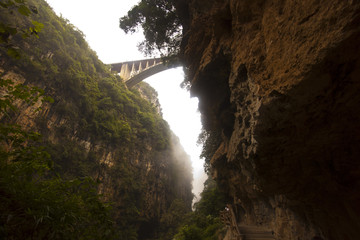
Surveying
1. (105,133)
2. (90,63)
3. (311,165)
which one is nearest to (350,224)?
(311,165)

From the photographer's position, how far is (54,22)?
15.0 meters

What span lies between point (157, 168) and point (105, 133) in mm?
7703

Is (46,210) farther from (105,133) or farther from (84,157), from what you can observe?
(105,133)

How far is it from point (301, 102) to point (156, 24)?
362 inches

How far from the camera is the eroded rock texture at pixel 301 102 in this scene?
2.72m

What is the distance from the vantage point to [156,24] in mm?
10000

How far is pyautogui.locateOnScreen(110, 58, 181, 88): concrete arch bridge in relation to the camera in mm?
27094

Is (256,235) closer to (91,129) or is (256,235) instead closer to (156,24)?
(156,24)

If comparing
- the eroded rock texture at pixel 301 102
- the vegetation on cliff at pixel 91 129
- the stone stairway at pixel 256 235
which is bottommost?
the stone stairway at pixel 256 235

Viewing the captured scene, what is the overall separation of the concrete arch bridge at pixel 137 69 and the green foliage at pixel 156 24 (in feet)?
48.5

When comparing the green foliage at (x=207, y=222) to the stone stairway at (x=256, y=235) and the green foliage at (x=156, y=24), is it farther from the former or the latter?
the green foliage at (x=156, y=24)

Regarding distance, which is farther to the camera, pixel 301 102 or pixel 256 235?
pixel 256 235

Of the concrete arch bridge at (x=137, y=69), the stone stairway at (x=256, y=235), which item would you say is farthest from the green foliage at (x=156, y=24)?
the concrete arch bridge at (x=137, y=69)

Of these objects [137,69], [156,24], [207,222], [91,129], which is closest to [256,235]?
[207,222]
